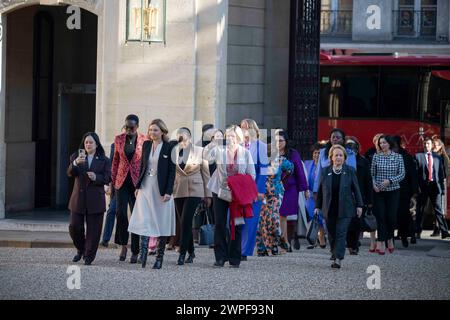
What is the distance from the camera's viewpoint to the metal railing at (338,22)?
4469 cm

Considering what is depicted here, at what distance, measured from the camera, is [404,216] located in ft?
66.2

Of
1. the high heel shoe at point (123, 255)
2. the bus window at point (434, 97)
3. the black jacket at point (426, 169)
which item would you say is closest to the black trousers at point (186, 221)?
the high heel shoe at point (123, 255)

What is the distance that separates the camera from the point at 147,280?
48.8ft

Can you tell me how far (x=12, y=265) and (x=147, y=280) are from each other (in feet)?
6.97

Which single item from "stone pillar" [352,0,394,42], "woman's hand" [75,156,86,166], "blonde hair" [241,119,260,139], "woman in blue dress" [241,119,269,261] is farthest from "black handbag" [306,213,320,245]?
"stone pillar" [352,0,394,42]

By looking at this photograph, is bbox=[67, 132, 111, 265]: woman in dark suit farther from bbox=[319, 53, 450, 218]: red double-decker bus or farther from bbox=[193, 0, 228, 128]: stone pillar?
bbox=[319, 53, 450, 218]: red double-decker bus

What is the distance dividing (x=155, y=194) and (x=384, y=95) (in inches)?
554

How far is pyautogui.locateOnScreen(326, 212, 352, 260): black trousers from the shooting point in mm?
16547

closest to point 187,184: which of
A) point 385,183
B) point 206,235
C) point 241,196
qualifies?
point 241,196

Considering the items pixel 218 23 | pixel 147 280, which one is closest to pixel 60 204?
pixel 218 23

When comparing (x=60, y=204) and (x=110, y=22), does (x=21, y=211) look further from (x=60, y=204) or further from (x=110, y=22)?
A: (x=110, y=22)

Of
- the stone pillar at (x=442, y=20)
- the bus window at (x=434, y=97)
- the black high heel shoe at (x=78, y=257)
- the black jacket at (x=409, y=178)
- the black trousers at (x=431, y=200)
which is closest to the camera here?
the black high heel shoe at (x=78, y=257)

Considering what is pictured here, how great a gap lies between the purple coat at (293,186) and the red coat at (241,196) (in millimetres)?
2461

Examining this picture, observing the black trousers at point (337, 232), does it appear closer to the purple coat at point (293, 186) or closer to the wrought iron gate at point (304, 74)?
the purple coat at point (293, 186)
